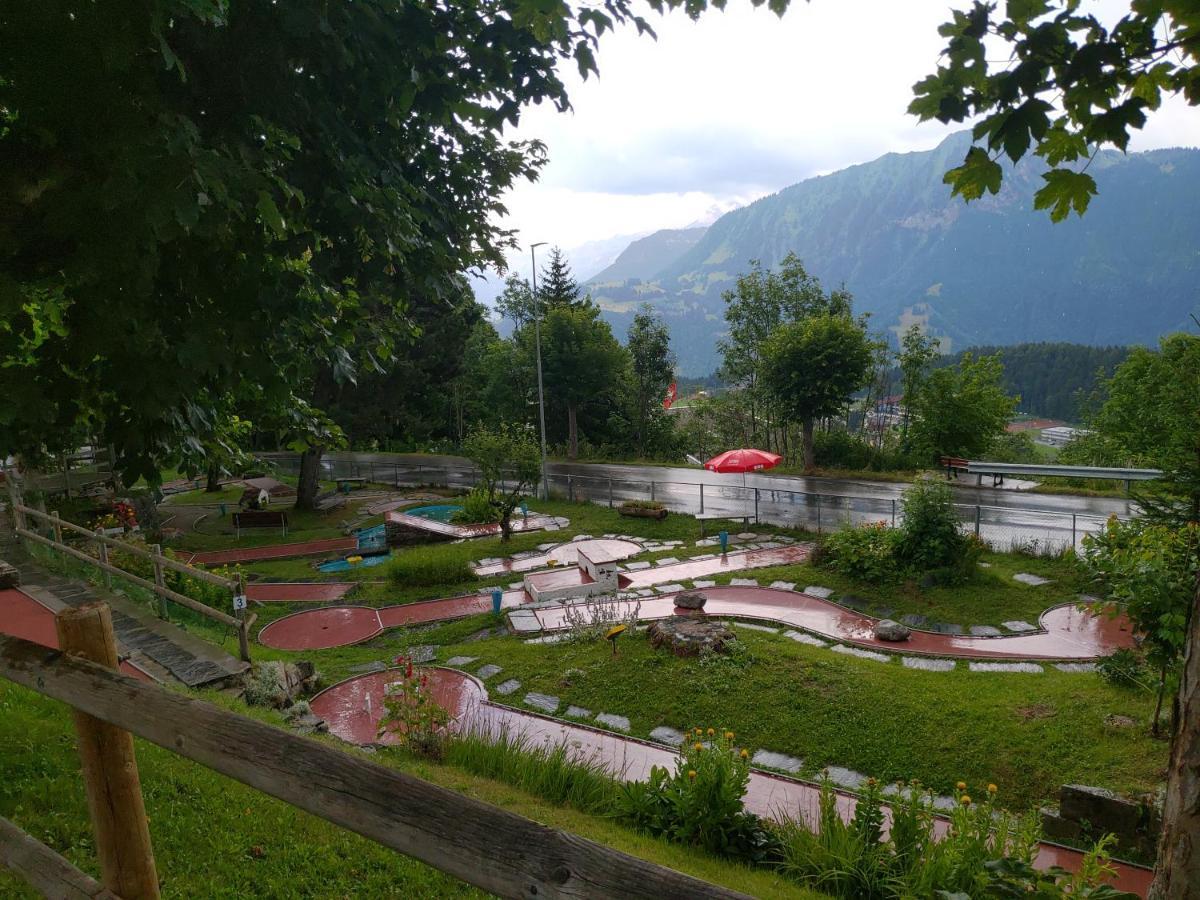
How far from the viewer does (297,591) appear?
1576 centimetres

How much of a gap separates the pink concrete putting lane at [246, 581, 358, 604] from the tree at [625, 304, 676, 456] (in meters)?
23.5

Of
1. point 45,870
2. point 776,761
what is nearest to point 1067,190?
point 45,870

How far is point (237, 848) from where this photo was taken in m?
4.10

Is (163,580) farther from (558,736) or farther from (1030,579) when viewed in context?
(1030,579)

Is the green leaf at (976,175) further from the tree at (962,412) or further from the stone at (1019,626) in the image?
the tree at (962,412)

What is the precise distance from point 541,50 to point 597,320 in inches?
1286

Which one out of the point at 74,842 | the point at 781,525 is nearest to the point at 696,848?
the point at 74,842

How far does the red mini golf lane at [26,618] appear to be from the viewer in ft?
29.0

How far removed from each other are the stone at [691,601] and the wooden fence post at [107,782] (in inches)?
403

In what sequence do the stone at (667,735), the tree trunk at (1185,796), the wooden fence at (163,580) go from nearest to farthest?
the tree trunk at (1185,796) < the stone at (667,735) < the wooden fence at (163,580)

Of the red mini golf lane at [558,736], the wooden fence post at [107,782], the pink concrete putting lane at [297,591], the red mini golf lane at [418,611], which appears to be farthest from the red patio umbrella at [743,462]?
the wooden fence post at [107,782]

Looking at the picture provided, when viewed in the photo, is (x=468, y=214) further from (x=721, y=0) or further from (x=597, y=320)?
(x=597, y=320)

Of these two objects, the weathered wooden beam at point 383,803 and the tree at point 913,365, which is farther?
the tree at point 913,365

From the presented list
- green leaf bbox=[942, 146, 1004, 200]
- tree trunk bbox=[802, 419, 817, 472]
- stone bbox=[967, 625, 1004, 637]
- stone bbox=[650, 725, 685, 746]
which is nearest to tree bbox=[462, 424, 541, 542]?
tree trunk bbox=[802, 419, 817, 472]
